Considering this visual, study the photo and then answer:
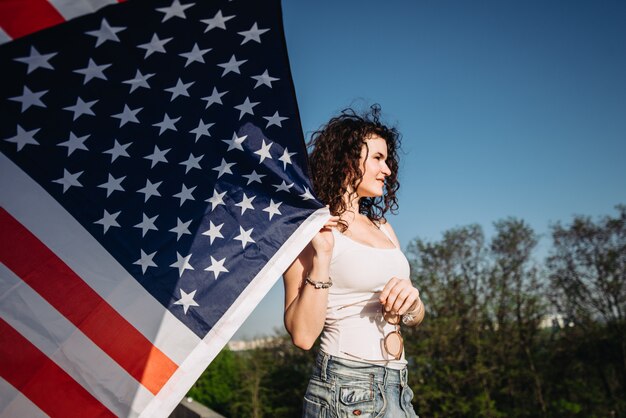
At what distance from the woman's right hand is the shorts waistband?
401 millimetres

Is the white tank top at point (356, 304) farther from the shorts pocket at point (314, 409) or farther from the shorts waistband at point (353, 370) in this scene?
the shorts pocket at point (314, 409)

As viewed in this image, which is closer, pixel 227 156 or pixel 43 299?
pixel 43 299

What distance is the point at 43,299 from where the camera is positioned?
1.62 m

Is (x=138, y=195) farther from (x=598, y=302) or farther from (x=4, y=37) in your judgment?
(x=598, y=302)

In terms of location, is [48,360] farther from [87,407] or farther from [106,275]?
[106,275]

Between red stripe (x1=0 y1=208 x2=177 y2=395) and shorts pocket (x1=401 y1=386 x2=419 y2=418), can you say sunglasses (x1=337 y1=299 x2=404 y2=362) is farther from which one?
red stripe (x1=0 y1=208 x2=177 y2=395)

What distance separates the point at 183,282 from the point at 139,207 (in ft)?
1.07

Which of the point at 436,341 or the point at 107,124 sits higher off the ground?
the point at 436,341

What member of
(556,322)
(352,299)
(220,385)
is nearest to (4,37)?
(352,299)

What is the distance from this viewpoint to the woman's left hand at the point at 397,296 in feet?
5.78

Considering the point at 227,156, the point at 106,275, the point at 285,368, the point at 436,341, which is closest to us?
the point at 106,275

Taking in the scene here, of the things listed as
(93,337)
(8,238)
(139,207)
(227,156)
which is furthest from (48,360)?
(227,156)

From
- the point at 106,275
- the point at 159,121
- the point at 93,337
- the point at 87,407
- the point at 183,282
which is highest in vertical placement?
the point at 159,121

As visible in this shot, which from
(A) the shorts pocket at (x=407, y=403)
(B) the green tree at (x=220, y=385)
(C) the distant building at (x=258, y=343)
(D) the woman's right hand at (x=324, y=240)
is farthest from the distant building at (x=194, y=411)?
(C) the distant building at (x=258, y=343)
